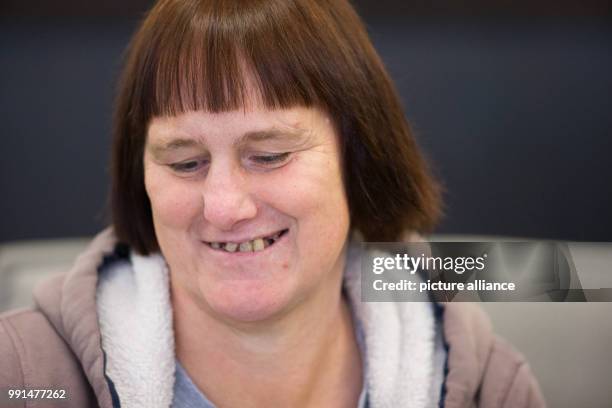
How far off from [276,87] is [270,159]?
80 mm

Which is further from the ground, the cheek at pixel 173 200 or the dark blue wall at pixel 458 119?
the dark blue wall at pixel 458 119

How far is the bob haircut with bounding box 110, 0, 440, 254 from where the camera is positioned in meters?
0.85

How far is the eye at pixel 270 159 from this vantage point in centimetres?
86

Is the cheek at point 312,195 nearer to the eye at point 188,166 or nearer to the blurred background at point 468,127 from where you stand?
the eye at point 188,166

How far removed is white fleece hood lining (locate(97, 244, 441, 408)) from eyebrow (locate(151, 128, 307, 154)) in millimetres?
205

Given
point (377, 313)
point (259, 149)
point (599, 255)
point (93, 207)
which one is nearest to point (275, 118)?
point (259, 149)

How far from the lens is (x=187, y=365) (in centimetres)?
99

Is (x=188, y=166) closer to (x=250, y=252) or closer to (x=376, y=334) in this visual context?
(x=250, y=252)

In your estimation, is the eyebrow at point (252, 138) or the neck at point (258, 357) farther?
the neck at point (258, 357)

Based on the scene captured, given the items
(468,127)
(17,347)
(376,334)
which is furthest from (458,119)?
(17,347)

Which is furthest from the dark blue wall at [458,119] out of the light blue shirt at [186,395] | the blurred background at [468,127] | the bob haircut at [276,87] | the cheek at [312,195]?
the light blue shirt at [186,395]

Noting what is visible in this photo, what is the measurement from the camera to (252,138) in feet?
2.77

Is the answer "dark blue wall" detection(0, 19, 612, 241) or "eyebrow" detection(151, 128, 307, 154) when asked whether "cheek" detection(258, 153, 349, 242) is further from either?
"dark blue wall" detection(0, 19, 612, 241)

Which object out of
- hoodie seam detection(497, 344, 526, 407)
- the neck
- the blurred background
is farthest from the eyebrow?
hoodie seam detection(497, 344, 526, 407)
